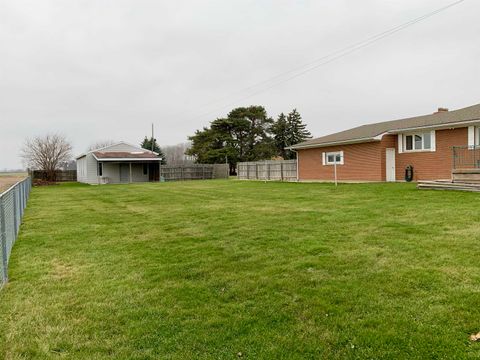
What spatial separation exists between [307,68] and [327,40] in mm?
3951

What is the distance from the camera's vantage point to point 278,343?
9.45 ft

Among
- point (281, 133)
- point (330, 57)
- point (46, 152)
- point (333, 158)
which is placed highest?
point (330, 57)

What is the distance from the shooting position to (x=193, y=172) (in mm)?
38469

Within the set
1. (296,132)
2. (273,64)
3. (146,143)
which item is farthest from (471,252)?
(146,143)

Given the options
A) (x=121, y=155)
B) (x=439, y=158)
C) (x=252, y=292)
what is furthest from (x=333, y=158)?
→ (x=121, y=155)

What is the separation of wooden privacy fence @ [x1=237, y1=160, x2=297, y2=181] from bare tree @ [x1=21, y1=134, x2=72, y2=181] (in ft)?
58.5

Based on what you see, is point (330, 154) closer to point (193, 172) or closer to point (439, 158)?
point (439, 158)

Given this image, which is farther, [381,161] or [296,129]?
[296,129]

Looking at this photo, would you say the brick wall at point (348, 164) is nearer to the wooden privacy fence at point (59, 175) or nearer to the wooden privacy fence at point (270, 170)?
the wooden privacy fence at point (270, 170)

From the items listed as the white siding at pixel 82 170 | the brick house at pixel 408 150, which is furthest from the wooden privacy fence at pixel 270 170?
the white siding at pixel 82 170

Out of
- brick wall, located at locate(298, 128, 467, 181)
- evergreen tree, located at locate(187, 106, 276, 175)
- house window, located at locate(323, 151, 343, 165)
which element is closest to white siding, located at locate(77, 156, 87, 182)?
evergreen tree, located at locate(187, 106, 276, 175)

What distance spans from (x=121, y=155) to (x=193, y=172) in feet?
24.6

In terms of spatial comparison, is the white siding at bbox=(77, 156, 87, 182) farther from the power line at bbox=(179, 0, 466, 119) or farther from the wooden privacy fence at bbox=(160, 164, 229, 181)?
the power line at bbox=(179, 0, 466, 119)

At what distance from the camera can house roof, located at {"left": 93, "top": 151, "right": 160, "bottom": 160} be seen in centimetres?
3347
